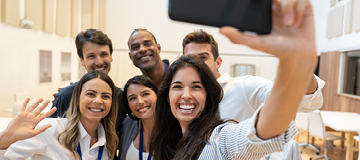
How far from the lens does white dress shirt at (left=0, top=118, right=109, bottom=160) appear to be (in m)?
1.36

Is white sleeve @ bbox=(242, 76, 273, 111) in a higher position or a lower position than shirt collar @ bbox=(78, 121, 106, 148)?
higher

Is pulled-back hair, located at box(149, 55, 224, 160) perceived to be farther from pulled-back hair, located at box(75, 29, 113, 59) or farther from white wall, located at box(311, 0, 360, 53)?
white wall, located at box(311, 0, 360, 53)

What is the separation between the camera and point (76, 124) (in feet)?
4.99

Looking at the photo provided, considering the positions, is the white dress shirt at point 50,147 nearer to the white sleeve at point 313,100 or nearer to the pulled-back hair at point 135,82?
the pulled-back hair at point 135,82

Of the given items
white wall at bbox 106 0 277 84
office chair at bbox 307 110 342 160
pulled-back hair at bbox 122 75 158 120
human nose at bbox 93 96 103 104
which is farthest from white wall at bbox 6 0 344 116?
office chair at bbox 307 110 342 160

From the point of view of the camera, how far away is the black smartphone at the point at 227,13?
39 centimetres

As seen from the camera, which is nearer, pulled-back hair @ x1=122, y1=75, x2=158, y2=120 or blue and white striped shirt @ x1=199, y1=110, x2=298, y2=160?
blue and white striped shirt @ x1=199, y1=110, x2=298, y2=160

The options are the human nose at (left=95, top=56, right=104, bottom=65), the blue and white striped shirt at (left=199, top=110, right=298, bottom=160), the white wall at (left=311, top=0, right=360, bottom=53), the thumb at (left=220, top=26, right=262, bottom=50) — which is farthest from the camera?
the white wall at (left=311, top=0, right=360, bottom=53)

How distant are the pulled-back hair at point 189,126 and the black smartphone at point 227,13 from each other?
0.60m

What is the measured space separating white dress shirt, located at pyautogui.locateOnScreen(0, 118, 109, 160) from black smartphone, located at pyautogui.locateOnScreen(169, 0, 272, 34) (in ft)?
4.08

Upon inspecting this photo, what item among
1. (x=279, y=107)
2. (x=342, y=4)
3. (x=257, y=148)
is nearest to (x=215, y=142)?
(x=257, y=148)

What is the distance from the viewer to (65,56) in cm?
394

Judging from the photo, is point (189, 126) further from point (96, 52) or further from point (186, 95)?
point (96, 52)

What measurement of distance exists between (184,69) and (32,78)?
3.22 m
